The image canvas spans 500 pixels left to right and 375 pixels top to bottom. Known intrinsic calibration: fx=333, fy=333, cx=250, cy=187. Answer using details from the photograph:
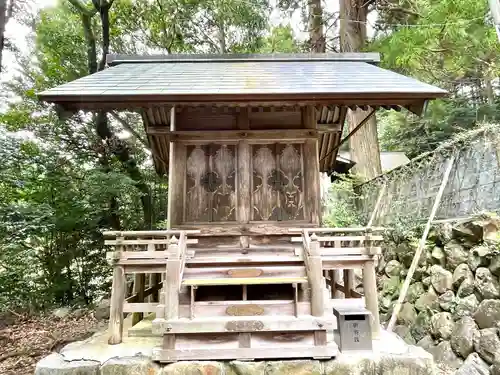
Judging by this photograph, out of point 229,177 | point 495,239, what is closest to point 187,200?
point 229,177

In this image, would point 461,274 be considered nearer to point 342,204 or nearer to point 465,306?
point 465,306

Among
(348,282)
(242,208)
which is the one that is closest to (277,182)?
(242,208)

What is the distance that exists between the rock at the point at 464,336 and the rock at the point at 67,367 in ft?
17.4

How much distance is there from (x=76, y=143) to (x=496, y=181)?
12.0 metres

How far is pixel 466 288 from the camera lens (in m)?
5.51

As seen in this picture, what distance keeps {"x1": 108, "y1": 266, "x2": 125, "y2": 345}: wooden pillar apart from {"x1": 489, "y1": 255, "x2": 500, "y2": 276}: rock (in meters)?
5.41

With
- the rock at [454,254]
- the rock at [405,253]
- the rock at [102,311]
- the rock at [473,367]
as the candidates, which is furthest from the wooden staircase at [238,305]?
the rock at [102,311]

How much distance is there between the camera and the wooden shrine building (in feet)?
13.0

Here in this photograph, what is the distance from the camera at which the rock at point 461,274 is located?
18.1 ft

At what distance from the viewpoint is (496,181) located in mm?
5129

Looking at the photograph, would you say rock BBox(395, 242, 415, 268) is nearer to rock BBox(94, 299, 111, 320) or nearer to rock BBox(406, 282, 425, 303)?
rock BBox(406, 282, 425, 303)

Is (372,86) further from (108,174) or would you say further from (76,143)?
(76,143)

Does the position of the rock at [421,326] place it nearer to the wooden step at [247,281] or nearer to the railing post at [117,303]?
the wooden step at [247,281]

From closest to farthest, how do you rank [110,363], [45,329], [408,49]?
[110,363] < [408,49] < [45,329]
